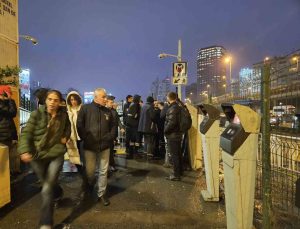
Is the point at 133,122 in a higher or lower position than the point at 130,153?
higher

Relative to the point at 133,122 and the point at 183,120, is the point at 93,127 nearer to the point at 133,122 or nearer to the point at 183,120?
the point at 183,120

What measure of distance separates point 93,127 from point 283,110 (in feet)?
9.73

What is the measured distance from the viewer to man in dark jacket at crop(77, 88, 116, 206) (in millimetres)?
5691

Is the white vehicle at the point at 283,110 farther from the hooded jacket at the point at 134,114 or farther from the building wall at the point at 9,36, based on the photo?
the hooded jacket at the point at 134,114

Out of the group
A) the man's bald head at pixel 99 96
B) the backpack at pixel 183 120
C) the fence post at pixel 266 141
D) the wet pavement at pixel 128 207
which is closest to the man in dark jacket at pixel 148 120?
the backpack at pixel 183 120

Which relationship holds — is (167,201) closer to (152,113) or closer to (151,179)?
(151,179)

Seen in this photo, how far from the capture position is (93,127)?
5688mm

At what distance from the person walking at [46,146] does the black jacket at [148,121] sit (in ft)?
18.4

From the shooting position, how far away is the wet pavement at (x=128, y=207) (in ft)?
16.4

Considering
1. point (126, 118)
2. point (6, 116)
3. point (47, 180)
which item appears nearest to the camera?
point (47, 180)

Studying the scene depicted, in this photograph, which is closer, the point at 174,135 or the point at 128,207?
the point at 128,207

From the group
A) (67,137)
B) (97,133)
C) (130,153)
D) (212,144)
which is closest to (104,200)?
(97,133)

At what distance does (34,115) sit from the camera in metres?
4.52

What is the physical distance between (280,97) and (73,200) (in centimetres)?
390
